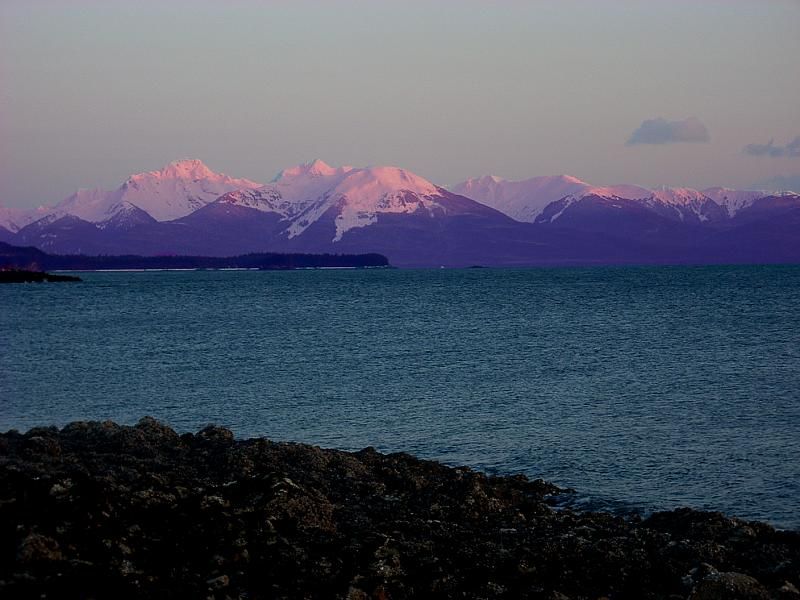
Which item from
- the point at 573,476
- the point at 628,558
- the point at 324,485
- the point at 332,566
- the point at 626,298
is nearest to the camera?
the point at 332,566

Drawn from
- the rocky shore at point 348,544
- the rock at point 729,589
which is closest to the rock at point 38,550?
the rocky shore at point 348,544

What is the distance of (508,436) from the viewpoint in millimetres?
29500

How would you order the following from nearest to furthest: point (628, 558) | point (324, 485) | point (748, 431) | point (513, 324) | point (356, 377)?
point (628, 558), point (324, 485), point (748, 431), point (356, 377), point (513, 324)

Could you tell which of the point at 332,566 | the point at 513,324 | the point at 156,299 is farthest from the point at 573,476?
the point at 156,299

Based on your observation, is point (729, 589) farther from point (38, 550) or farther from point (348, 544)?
point (38, 550)

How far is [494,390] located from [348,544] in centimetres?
2546

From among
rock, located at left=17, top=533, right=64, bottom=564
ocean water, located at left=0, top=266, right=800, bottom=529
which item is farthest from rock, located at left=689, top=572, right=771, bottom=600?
rock, located at left=17, top=533, right=64, bottom=564

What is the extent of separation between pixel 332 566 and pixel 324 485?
22.0 ft

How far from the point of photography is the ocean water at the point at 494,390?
83.4 ft

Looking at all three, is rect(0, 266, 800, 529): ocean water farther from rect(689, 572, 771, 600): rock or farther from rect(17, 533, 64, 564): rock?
rect(17, 533, 64, 564): rock

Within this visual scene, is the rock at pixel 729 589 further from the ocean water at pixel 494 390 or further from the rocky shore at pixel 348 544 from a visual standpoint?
the ocean water at pixel 494 390

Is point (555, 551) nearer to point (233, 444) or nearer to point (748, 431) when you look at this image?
point (233, 444)

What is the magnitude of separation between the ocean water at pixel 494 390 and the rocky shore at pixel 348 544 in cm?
369

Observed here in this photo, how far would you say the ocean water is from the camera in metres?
25.4
